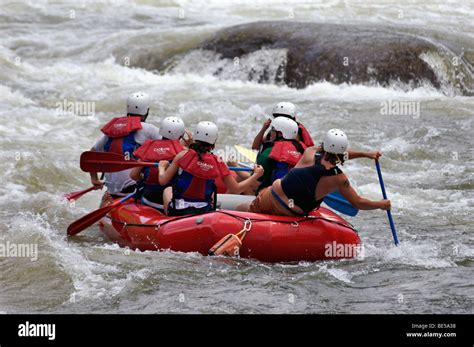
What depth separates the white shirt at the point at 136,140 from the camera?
9.34m

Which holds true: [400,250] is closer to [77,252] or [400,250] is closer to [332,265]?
[332,265]

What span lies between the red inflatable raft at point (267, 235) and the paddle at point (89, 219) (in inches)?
33.0

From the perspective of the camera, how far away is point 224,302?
720cm

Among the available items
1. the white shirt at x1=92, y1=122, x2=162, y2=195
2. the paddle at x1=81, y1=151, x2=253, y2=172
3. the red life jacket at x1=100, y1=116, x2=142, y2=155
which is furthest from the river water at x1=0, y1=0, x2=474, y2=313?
the red life jacket at x1=100, y1=116, x2=142, y2=155

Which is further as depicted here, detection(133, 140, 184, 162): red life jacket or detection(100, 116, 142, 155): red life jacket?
detection(100, 116, 142, 155): red life jacket

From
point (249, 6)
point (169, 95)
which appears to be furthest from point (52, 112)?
point (249, 6)

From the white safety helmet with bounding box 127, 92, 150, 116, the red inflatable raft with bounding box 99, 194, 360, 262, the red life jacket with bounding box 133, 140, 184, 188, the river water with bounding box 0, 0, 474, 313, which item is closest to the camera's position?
the river water with bounding box 0, 0, 474, 313

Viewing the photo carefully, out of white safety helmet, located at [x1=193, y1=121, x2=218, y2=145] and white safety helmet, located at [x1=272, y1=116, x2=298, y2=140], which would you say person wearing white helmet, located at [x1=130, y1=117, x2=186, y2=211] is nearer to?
white safety helmet, located at [x1=193, y1=121, x2=218, y2=145]

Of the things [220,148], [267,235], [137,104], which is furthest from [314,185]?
[220,148]

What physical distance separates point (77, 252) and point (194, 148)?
1.46 metres

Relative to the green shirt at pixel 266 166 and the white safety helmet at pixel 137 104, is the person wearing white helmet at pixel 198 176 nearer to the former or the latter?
the green shirt at pixel 266 166

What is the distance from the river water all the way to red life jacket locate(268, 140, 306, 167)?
109 centimetres

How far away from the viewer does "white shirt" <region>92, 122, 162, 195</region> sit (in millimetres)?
9344
